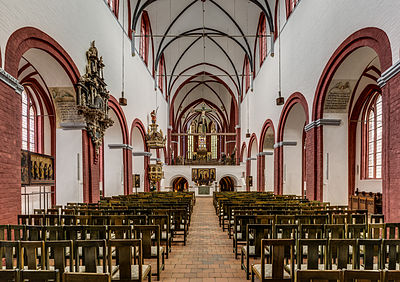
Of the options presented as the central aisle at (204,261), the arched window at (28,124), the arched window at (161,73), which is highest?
the arched window at (161,73)

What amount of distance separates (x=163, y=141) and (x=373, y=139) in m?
10.8

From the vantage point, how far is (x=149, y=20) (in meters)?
20.2

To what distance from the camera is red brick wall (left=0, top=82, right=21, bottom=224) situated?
603 centimetres

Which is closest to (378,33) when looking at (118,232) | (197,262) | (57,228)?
(197,262)

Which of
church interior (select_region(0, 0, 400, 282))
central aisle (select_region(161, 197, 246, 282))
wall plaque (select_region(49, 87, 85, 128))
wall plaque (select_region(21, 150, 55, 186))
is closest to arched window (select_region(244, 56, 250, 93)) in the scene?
church interior (select_region(0, 0, 400, 282))

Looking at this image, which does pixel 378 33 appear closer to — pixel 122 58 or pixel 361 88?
pixel 361 88

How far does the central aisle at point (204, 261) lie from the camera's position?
189 inches

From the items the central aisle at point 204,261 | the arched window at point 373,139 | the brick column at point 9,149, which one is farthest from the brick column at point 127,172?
the arched window at point 373,139

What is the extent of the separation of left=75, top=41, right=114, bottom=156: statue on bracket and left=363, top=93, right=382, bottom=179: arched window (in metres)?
10.8

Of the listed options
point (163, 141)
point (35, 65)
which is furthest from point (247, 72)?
point (35, 65)

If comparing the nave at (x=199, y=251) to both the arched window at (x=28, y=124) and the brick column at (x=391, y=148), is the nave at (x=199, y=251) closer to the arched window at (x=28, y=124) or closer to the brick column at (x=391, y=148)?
the brick column at (x=391, y=148)

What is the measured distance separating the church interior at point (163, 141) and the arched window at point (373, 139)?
2.5 inches

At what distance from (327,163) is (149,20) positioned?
1467 centimetres

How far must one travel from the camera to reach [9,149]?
6277 millimetres
